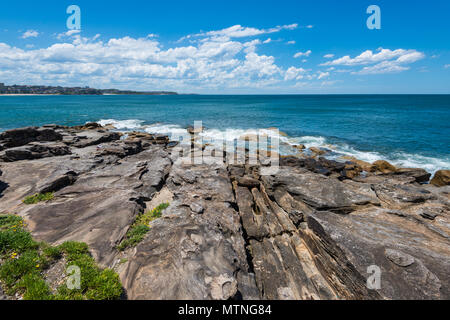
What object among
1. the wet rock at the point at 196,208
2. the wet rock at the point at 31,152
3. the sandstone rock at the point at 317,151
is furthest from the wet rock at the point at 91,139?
the sandstone rock at the point at 317,151

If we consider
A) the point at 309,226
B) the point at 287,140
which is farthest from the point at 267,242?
the point at 287,140

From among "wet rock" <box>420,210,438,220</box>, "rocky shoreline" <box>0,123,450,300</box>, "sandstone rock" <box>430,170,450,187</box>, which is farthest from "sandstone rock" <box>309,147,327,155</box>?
"wet rock" <box>420,210,438,220</box>

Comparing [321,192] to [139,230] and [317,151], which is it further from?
[317,151]

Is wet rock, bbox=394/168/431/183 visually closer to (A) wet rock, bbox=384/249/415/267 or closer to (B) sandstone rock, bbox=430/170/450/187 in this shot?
(B) sandstone rock, bbox=430/170/450/187

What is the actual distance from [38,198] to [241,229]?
11.3 meters

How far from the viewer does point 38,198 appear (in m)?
11.2

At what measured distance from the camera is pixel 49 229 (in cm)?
856

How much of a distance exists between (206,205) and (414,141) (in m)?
40.3

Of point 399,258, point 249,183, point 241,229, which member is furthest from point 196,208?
point 399,258

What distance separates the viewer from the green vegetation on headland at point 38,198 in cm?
1071

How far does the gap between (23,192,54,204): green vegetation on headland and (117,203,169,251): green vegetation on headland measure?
5.67 m

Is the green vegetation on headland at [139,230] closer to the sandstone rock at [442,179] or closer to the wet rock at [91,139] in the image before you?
the wet rock at [91,139]
